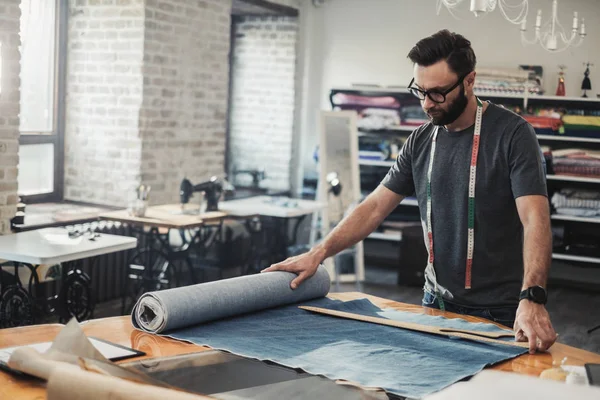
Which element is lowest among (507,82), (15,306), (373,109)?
(15,306)

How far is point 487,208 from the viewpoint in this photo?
246 centimetres

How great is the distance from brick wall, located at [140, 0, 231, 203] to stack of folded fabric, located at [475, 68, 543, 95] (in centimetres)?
251

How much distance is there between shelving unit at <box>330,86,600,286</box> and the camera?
7.61m

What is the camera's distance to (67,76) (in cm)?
675

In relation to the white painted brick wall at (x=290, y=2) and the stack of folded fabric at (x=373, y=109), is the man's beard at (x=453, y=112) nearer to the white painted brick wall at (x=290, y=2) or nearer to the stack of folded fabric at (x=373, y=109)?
the stack of folded fabric at (x=373, y=109)

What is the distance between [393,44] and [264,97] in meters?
1.54

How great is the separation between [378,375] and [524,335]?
0.50 meters

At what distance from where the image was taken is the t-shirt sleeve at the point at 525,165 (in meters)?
2.35

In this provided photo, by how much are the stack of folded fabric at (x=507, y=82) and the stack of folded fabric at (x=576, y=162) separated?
25.6 inches

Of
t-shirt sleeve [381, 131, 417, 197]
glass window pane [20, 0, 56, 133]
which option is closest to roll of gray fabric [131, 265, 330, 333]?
t-shirt sleeve [381, 131, 417, 197]

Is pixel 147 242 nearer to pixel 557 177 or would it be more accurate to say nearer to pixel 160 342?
pixel 557 177

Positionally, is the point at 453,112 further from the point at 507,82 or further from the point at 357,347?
the point at 507,82

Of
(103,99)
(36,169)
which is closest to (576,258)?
(103,99)

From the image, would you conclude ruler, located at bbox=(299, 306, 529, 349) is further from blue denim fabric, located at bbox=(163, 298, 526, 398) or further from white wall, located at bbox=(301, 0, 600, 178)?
white wall, located at bbox=(301, 0, 600, 178)
